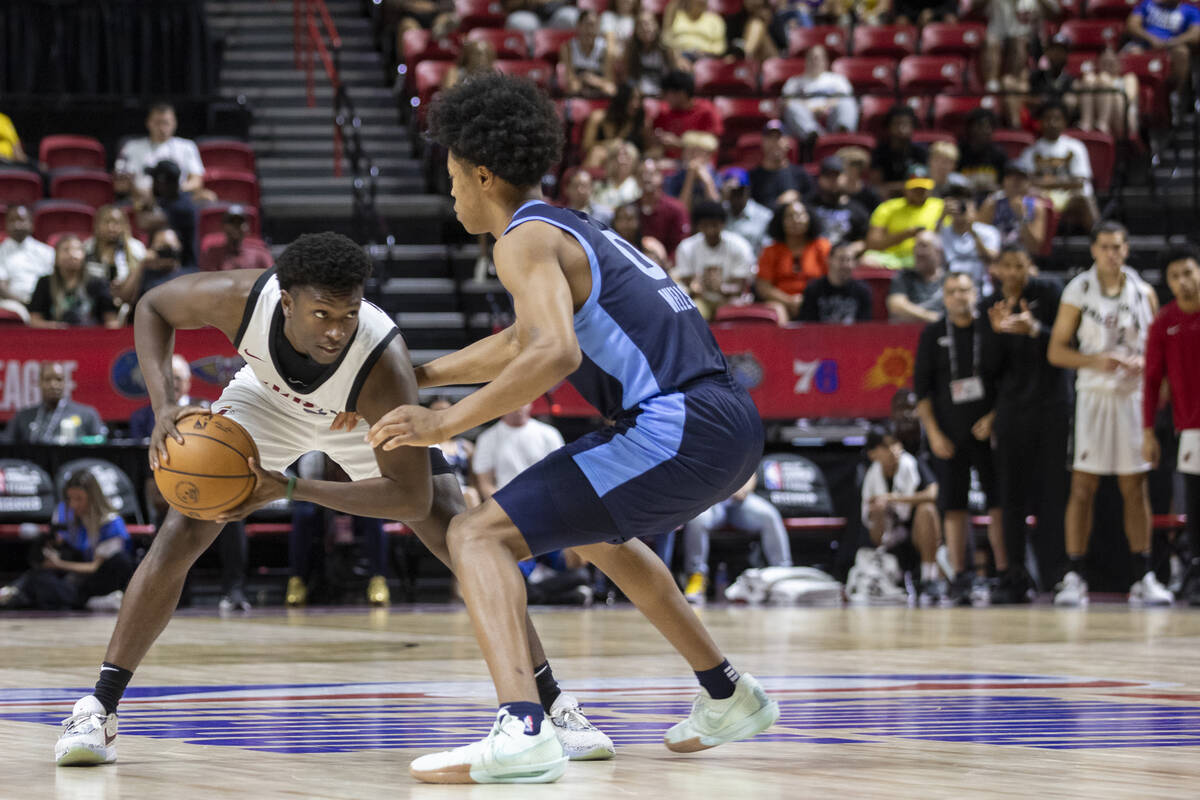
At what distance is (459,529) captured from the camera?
11.6 feet

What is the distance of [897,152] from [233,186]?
570 cm

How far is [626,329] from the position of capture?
12.0 ft

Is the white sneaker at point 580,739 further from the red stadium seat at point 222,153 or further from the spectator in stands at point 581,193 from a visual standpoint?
the red stadium seat at point 222,153

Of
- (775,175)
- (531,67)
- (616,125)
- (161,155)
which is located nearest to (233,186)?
(161,155)

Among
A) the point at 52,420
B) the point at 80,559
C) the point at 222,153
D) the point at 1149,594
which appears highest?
the point at 222,153

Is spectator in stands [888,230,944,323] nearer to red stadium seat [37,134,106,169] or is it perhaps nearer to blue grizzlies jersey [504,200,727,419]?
red stadium seat [37,134,106,169]

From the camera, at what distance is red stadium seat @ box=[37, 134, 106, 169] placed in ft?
47.9

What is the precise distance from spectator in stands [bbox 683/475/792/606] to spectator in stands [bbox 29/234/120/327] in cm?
427

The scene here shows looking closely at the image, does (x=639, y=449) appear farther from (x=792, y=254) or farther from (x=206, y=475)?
(x=792, y=254)

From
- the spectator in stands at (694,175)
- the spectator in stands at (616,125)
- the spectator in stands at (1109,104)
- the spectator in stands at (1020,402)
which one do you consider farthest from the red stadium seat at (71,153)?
the spectator in stands at (1109,104)

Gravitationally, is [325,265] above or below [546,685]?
above

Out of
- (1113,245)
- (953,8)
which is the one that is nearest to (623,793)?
(1113,245)

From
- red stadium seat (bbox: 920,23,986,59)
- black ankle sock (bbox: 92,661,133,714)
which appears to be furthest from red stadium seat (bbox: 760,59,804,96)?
black ankle sock (bbox: 92,661,133,714)

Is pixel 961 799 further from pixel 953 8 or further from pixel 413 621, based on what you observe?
pixel 953 8
